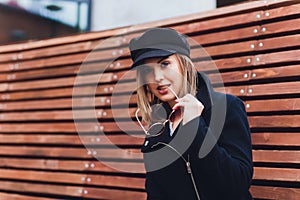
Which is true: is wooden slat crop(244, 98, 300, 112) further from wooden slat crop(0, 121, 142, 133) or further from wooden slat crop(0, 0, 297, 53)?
wooden slat crop(0, 121, 142, 133)

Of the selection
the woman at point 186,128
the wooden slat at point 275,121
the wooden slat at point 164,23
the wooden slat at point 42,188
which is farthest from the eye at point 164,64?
the wooden slat at point 42,188

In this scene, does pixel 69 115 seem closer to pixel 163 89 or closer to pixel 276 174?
pixel 276 174

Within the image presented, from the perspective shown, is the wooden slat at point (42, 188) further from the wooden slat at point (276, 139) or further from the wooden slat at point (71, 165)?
the wooden slat at point (276, 139)

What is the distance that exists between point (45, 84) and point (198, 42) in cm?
211

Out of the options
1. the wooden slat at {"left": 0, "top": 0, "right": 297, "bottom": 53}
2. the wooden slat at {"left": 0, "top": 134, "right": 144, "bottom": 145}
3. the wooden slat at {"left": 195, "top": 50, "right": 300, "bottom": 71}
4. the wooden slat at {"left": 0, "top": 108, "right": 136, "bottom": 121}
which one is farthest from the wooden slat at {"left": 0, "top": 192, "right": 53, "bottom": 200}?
the wooden slat at {"left": 195, "top": 50, "right": 300, "bottom": 71}

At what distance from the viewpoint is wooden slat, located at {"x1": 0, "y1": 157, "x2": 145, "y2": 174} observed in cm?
467

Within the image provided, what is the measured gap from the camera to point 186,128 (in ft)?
8.40

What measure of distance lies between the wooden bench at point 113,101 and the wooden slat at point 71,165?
1cm

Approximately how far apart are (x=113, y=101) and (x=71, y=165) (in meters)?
0.82

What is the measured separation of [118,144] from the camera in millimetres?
4875

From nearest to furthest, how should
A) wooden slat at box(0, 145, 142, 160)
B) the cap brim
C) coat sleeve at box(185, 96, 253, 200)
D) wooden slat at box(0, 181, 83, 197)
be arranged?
coat sleeve at box(185, 96, 253, 200) < the cap brim < wooden slat at box(0, 145, 142, 160) < wooden slat at box(0, 181, 83, 197)

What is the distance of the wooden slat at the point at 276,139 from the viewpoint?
366 cm

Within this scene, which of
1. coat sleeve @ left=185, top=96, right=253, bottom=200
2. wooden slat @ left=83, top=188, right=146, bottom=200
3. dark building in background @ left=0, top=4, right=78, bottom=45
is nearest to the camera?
coat sleeve @ left=185, top=96, right=253, bottom=200

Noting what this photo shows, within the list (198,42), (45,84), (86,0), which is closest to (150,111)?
(198,42)
